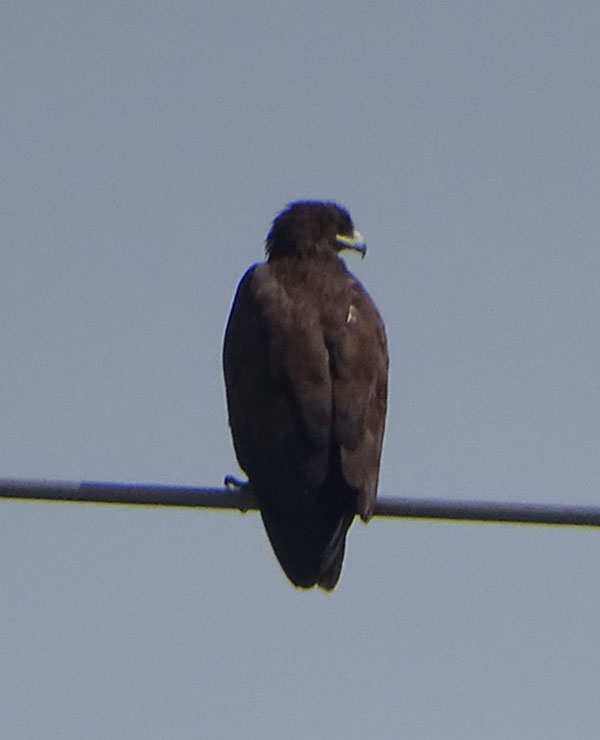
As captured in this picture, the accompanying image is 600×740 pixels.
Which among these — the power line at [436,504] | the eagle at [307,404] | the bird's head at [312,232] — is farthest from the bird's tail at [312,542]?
the bird's head at [312,232]

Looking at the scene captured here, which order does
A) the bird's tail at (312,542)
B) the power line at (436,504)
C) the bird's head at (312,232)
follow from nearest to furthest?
1. the power line at (436,504)
2. the bird's tail at (312,542)
3. the bird's head at (312,232)

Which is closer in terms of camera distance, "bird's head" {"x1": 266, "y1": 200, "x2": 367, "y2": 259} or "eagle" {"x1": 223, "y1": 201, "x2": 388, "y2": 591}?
"eagle" {"x1": 223, "y1": 201, "x2": 388, "y2": 591}

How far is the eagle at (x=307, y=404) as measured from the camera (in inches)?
320

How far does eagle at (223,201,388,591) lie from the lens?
8141mm

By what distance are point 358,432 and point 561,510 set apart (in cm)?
203

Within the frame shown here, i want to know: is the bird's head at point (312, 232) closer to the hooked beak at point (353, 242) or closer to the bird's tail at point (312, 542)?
the hooked beak at point (353, 242)

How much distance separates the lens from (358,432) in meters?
8.30

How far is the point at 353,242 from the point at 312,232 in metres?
0.36

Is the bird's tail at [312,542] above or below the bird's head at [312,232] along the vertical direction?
below

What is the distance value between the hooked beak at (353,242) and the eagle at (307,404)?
860 millimetres

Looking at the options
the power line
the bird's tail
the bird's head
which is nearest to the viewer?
the power line

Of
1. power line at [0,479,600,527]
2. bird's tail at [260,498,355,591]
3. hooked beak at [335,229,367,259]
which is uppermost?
hooked beak at [335,229,367,259]

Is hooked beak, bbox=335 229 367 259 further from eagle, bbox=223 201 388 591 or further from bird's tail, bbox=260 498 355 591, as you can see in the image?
bird's tail, bbox=260 498 355 591

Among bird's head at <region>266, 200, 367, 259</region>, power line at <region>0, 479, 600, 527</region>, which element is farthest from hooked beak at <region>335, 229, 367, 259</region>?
power line at <region>0, 479, 600, 527</region>
